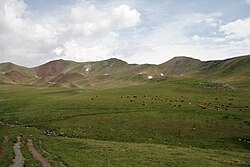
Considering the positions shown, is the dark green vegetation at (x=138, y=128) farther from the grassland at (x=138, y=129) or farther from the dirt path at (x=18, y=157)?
the dirt path at (x=18, y=157)

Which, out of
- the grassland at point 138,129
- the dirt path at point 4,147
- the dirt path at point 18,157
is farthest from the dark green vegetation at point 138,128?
the dirt path at point 18,157

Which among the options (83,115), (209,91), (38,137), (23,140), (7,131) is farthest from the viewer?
(209,91)

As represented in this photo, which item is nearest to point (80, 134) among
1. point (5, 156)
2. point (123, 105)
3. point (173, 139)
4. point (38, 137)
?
point (38, 137)

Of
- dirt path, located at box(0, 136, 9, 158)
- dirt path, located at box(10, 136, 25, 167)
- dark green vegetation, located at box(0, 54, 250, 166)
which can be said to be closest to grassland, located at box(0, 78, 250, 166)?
dark green vegetation, located at box(0, 54, 250, 166)

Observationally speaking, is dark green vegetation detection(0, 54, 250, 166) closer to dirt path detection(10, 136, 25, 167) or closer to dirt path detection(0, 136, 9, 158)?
dirt path detection(0, 136, 9, 158)

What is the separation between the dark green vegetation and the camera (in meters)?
32.6

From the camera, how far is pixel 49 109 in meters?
73.1

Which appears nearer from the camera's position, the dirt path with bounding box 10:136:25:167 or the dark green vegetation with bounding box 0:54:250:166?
the dirt path with bounding box 10:136:25:167

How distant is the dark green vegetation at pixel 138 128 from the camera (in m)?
32.6

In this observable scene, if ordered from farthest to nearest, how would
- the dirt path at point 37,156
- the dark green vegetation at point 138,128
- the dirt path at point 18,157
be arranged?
the dark green vegetation at point 138,128 → the dirt path at point 37,156 → the dirt path at point 18,157

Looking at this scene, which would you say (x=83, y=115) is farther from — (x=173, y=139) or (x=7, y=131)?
(x=173, y=139)

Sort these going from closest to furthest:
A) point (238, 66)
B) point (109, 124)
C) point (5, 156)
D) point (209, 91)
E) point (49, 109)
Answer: point (5, 156)
point (109, 124)
point (49, 109)
point (209, 91)
point (238, 66)

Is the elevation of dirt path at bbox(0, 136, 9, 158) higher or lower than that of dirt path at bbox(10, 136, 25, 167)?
higher

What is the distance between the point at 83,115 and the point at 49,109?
12878mm
